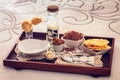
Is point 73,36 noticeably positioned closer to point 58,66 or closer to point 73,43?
point 73,43

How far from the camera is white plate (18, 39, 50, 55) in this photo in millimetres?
1266

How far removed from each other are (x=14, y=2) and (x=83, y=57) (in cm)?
117

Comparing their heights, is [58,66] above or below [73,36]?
below

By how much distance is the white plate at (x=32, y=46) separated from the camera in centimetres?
127

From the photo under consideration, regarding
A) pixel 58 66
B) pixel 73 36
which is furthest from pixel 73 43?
pixel 58 66

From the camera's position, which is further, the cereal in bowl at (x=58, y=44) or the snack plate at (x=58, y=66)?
the cereal in bowl at (x=58, y=44)

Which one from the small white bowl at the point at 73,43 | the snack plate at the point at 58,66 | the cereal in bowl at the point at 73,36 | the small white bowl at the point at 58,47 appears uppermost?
the cereal in bowl at the point at 73,36

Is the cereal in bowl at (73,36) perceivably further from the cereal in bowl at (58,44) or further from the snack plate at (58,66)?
the snack plate at (58,66)

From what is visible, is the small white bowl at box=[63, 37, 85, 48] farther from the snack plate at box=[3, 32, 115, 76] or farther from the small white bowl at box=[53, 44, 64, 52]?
the snack plate at box=[3, 32, 115, 76]

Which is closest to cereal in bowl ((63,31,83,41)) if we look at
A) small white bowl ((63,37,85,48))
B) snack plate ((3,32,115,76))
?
small white bowl ((63,37,85,48))

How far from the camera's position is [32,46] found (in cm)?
130

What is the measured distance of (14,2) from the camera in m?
2.25

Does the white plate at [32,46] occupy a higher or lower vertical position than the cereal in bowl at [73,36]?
lower

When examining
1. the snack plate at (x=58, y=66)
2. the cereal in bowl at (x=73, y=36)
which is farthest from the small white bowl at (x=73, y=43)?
the snack plate at (x=58, y=66)
